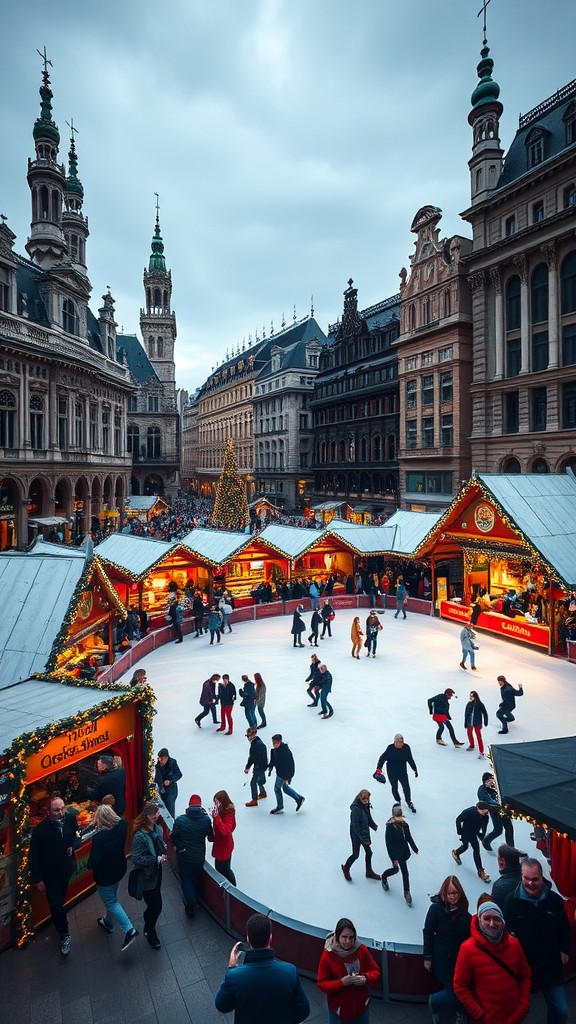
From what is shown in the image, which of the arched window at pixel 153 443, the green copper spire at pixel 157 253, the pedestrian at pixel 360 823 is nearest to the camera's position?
the pedestrian at pixel 360 823

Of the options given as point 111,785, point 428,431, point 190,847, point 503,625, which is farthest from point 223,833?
point 428,431

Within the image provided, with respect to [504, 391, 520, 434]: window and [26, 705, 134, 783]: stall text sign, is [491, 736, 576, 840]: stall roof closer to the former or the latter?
[26, 705, 134, 783]: stall text sign

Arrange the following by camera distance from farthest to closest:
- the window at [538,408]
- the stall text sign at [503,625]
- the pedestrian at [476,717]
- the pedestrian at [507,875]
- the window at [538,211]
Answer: the window at [538,408]
the window at [538,211]
the stall text sign at [503,625]
the pedestrian at [476,717]
the pedestrian at [507,875]

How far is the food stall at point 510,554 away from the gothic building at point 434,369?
16.1 meters

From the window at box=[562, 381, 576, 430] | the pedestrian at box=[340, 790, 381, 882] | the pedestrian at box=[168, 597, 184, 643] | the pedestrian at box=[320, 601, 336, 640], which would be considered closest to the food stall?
the pedestrian at box=[320, 601, 336, 640]

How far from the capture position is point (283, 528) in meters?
26.9

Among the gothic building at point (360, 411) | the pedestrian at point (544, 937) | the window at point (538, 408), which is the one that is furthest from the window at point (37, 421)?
the pedestrian at point (544, 937)

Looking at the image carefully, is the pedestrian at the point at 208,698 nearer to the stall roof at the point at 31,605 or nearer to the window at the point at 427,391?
the stall roof at the point at 31,605

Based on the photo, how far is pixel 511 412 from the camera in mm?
33281

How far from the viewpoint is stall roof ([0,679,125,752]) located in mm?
6820

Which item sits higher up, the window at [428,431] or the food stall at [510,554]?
the window at [428,431]

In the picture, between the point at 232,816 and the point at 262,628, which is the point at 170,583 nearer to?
the point at 262,628

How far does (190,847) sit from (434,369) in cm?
3830

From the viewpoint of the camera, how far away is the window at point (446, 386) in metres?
38.4
